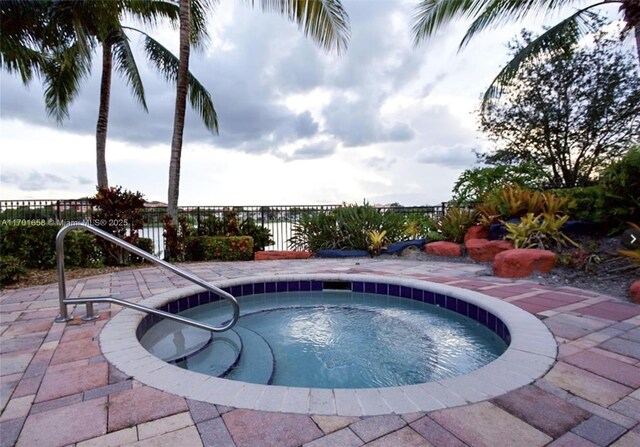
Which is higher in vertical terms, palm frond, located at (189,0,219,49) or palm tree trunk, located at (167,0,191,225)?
palm frond, located at (189,0,219,49)

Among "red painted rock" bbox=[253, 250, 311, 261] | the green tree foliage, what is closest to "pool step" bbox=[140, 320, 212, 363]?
"red painted rock" bbox=[253, 250, 311, 261]

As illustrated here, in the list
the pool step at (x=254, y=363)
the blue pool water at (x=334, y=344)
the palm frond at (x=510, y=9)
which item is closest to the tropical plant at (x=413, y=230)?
the blue pool water at (x=334, y=344)

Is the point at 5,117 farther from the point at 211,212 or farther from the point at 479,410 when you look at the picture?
the point at 479,410

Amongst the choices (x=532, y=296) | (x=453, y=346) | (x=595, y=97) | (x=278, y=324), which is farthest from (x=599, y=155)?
(x=278, y=324)

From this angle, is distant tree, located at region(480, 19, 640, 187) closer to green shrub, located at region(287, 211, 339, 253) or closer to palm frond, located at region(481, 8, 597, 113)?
palm frond, located at region(481, 8, 597, 113)

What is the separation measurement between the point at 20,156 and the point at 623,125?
16.6 m

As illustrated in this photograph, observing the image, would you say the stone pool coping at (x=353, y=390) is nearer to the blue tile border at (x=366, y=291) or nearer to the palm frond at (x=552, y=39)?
the blue tile border at (x=366, y=291)

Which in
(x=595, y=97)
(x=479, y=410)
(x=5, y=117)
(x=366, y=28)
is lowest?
(x=479, y=410)

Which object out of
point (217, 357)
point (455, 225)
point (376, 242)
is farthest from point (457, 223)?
point (217, 357)

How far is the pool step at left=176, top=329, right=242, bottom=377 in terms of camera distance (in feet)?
7.98

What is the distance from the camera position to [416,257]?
6.89m

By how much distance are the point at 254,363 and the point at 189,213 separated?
6449 millimetres

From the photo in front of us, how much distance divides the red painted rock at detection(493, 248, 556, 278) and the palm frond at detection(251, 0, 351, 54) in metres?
5.17

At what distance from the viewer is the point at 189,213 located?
8281 millimetres
